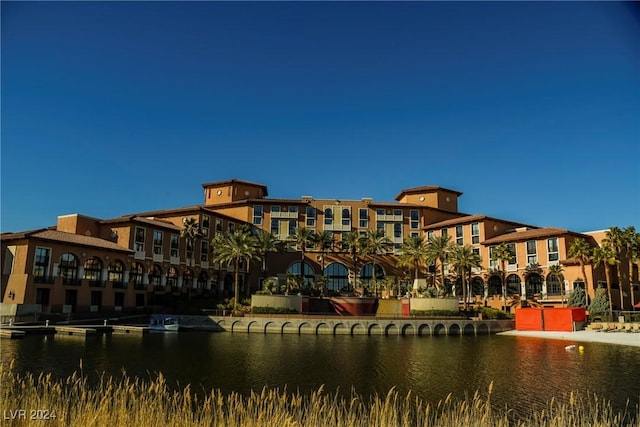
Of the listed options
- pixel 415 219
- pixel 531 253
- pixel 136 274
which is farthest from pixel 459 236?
pixel 136 274

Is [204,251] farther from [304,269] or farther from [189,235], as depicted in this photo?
[304,269]

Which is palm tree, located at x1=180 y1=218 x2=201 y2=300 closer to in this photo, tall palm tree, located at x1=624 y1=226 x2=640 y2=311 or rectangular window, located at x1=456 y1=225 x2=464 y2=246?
rectangular window, located at x1=456 y1=225 x2=464 y2=246

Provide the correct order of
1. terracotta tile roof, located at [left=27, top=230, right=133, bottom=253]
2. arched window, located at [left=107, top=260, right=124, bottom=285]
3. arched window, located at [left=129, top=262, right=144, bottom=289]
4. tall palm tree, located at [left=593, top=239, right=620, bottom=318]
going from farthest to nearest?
arched window, located at [left=129, top=262, right=144, bottom=289]
arched window, located at [left=107, top=260, right=124, bottom=285]
tall palm tree, located at [left=593, top=239, right=620, bottom=318]
terracotta tile roof, located at [left=27, top=230, right=133, bottom=253]

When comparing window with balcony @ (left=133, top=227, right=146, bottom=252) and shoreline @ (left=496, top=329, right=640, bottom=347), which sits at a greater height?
window with balcony @ (left=133, top=227, right=146, bottom=252)

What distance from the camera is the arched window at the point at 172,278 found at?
76.9 meters

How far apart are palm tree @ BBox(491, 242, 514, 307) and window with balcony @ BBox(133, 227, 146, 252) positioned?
56706 mm

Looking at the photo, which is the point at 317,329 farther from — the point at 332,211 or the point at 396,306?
the point at 332,211

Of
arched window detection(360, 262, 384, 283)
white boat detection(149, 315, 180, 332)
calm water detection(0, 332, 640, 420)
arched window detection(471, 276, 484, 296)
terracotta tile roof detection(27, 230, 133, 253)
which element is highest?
terracotta tile roof detection(27, 230, 133, 253)

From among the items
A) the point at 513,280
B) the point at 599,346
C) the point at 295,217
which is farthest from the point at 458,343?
the point at 295,217

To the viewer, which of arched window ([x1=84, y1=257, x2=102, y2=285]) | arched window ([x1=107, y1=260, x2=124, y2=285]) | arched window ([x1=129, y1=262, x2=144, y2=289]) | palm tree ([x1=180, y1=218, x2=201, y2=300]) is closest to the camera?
arched window ([x1=84, y1=257, x2=102, y2=285])

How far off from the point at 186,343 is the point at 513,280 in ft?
189

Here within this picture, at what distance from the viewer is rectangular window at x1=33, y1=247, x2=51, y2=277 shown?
56.3 m

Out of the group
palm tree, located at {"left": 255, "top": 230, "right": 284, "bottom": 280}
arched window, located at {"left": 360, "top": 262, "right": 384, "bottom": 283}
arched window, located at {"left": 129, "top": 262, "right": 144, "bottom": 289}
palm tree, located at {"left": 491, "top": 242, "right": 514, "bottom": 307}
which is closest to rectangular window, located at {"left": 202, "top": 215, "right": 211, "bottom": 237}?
palm tree, located at {"left": 255, "top": 230, "right": 284, "bottom": 280}

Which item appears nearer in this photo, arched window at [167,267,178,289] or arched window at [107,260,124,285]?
arched window at [107,260,124,285]
